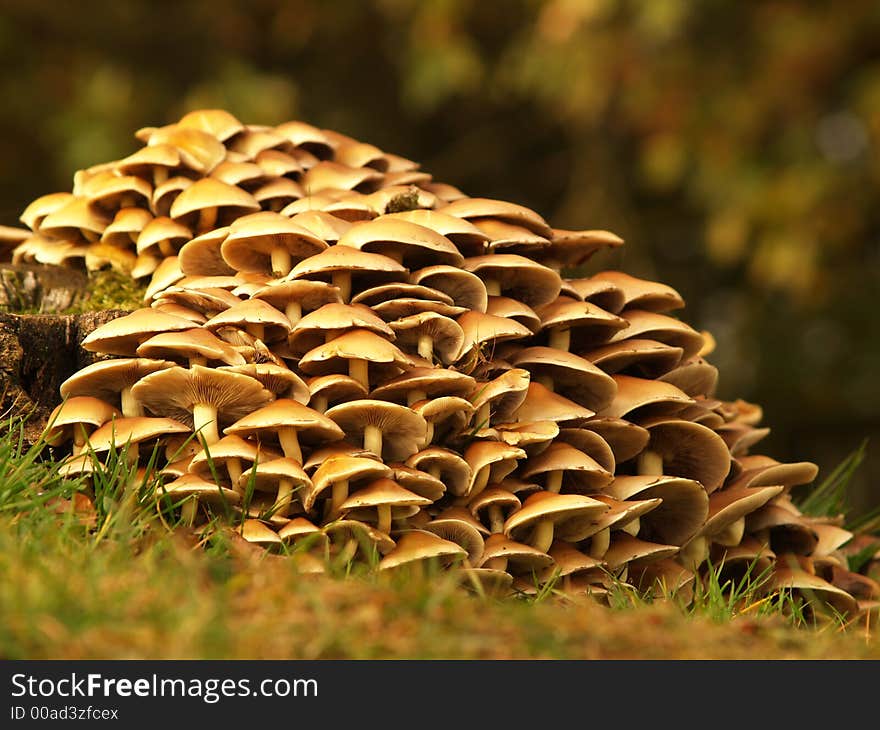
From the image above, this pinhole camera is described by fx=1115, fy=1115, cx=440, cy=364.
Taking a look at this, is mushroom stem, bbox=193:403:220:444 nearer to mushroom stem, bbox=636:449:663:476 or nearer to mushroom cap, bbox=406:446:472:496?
mushroom cap, bbox=406:446:472:496

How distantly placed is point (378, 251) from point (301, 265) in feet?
0.97

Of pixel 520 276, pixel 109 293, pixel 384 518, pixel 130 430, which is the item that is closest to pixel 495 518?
pixel 384 518

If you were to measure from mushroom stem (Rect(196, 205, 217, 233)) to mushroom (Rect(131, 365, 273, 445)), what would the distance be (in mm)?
807

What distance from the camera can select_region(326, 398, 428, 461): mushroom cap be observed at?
9.88 ft

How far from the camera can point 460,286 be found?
3426mm

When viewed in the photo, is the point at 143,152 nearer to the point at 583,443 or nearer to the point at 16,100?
the point at 583,443

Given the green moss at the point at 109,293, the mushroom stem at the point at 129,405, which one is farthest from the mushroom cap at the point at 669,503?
the green moss at the point at 109,293

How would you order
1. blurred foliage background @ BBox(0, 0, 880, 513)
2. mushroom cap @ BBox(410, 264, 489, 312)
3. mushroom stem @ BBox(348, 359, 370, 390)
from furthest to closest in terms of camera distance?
blurred foliage background @ BBox(0, 0, 880, 513)
mushroom cap @ BBox(410, 264, 489, 312)
mushroom stem @ BBox(348, 359, 370, 390)

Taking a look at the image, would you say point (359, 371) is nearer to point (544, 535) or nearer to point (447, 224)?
point (447, 224)

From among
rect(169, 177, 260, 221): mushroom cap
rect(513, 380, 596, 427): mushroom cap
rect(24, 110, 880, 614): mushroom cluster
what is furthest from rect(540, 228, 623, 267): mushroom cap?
rect(169, 177, 260, 221): mushroom cap

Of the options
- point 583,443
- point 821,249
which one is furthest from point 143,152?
point 821,249

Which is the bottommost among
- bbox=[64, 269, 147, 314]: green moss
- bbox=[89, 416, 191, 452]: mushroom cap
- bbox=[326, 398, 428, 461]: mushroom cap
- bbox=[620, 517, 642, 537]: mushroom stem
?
bbox=[620, 517, 642, 537]: mushroom stem

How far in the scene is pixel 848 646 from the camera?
2512 mm

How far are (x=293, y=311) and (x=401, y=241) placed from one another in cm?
38
